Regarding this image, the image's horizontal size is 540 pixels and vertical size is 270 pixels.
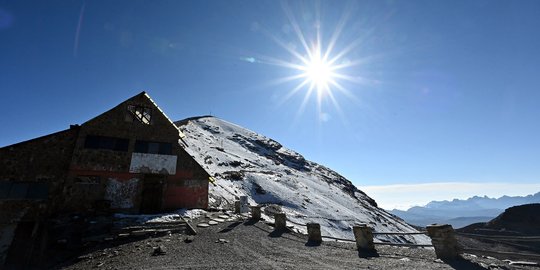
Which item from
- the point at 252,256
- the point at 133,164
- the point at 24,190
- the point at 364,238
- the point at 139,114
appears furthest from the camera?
the point at 139,114

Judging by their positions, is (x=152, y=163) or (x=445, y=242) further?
(x=152, y=163)

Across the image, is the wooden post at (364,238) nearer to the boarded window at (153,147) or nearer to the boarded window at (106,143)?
the boarded window at (153,147)

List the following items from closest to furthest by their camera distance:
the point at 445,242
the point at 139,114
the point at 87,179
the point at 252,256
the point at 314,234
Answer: the point at 445,242, the point at 252,256, the point at 314,234, the point at 87,179, the point at 139,114

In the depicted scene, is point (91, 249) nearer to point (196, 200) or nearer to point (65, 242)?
point (65, 242)

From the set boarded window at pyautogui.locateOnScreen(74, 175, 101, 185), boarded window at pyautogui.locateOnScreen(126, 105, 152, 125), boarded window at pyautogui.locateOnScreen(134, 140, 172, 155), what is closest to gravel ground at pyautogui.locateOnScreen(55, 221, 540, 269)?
boarded window at pyautogui.locateOnScreen(74, 175, 101, 185)

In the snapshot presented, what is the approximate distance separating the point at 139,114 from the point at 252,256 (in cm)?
1932

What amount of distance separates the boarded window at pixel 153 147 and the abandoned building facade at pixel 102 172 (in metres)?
0.08

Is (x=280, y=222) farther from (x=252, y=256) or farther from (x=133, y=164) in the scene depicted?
(x=133, y=164)

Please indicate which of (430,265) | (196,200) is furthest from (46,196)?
(430,265)

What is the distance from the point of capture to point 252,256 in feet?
38.3

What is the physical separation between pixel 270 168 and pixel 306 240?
43813 millimetres

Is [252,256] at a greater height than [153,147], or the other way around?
[153,147]

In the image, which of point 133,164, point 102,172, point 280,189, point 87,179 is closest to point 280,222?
point 133,164

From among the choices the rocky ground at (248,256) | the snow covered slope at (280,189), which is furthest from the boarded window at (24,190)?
the snow covered slope at (280,189)
